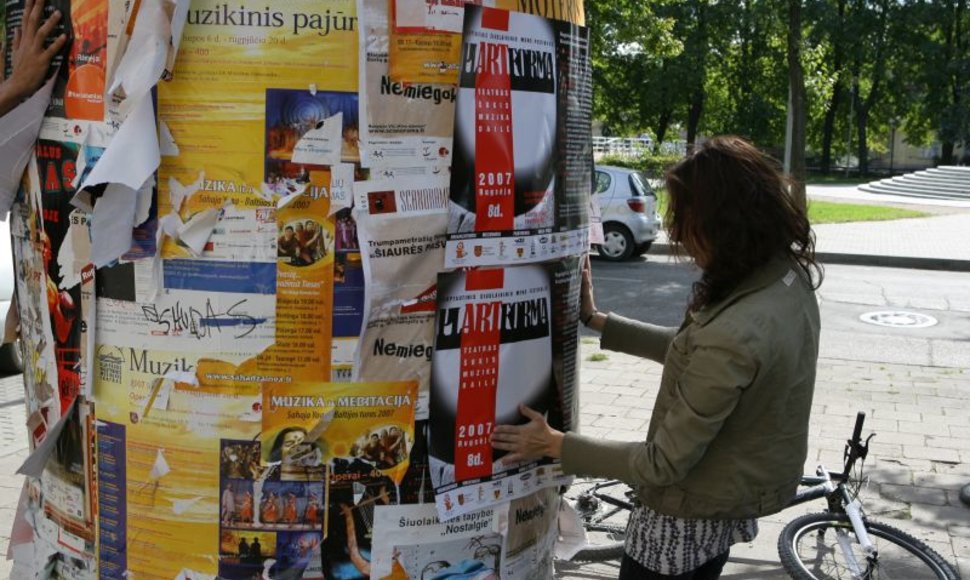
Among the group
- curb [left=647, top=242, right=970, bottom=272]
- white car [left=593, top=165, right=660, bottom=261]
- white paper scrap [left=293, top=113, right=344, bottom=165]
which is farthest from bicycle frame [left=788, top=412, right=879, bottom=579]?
curb [left=647, top=242, right=970, bottom=272]

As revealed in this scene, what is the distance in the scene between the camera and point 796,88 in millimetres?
19906

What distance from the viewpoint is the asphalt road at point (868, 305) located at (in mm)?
9896

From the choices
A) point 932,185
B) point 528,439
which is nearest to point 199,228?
point 528,439

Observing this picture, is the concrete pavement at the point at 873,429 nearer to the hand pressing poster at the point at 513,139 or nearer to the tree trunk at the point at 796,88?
the hand pressing poster at the point at 513,139

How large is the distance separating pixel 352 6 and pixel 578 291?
0.93 m

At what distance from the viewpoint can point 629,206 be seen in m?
16.8

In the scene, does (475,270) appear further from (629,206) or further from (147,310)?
(629,206)

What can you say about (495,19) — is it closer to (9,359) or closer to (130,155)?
(130,155)

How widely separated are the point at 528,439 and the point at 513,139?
0.69 metres

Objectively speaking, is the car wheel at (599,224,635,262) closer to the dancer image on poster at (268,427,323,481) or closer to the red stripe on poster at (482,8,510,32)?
the red stripe on poster at (482,8,510,32)

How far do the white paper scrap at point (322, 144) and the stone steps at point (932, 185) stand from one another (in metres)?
36.2

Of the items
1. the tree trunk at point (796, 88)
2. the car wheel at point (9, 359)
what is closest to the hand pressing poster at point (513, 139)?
the car wheel at point (9, 359)

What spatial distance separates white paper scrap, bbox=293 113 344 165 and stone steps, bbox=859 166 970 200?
119 feet

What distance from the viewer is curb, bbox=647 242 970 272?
16.8 metres
